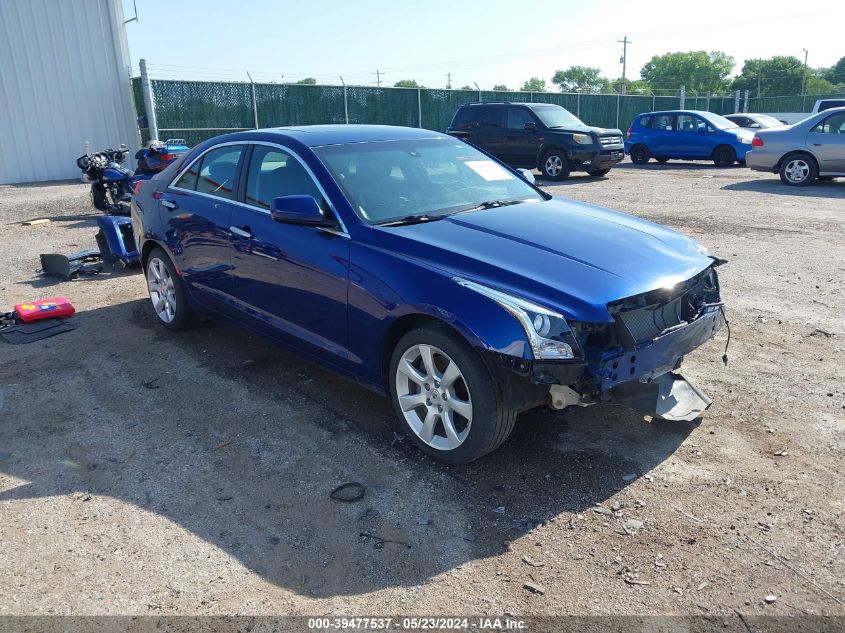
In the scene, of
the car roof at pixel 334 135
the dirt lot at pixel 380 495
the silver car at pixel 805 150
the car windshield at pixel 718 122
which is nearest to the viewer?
the dirt lot at pixel 380 495

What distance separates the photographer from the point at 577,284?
344 centimetres

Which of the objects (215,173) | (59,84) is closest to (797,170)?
(215,173)

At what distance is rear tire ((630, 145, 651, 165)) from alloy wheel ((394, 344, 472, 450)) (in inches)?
788

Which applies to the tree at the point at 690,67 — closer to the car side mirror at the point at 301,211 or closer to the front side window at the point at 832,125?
the front side window at the point at 832,125

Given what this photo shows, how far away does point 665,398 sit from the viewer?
12.8 feet

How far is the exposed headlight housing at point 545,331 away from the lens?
3246mm

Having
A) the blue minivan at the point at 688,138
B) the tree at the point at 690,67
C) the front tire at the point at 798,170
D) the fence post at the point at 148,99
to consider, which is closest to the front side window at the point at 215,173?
the front tire at the point at 798,170

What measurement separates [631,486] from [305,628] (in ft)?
5.91

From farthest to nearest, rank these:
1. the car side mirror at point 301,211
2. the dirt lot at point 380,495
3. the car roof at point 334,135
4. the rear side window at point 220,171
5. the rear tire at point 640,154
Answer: the rear tire at point 640,154
the rear side window at point 220,171
the car roof at point 334,135
the car side mirror at point 301,211
the dirt lot at point 380,495

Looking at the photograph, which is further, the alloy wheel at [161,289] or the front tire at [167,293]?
the alloy wheel at [161,289]

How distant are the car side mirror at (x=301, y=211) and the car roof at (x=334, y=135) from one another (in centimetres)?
62

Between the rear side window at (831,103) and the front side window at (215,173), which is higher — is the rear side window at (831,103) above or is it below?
above

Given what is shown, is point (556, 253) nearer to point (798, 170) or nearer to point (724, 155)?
point (798, 170)

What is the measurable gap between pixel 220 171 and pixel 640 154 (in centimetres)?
1913
